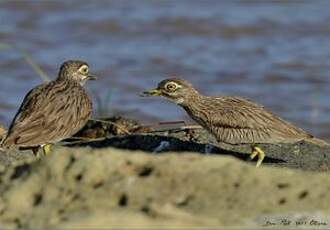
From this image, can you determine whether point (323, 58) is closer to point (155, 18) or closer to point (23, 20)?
point (155, 18)

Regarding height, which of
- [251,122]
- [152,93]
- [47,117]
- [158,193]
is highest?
[152,93]

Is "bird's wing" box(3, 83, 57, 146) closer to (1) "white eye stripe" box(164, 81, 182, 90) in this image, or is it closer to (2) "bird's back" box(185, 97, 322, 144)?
(1) "white eye stripe" box(164, 81, 182, 90)

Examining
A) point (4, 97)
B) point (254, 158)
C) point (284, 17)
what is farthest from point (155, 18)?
point (254, 158)

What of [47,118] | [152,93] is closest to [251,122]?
[152,93]

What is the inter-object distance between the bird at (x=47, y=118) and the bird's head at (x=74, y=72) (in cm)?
42

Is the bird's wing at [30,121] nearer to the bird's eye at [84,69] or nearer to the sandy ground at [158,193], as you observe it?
the bird's eye at [84,69]

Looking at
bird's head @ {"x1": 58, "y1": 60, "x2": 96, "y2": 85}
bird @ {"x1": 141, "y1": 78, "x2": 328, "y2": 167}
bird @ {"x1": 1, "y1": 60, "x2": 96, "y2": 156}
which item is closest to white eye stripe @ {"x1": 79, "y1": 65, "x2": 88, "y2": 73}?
bird's head @ {"x1": 58, "y1": 60, "x2": 96, "y2": 85}

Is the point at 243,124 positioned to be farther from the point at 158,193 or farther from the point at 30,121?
the point at 158,193

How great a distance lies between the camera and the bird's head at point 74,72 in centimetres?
919

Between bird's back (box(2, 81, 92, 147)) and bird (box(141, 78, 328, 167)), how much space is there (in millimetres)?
900

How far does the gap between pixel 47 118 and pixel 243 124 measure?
144 cm

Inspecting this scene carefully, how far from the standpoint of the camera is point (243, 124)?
8.26 metres

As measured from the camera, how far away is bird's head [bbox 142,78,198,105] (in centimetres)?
894

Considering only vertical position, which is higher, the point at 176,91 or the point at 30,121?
the point at 176,91
